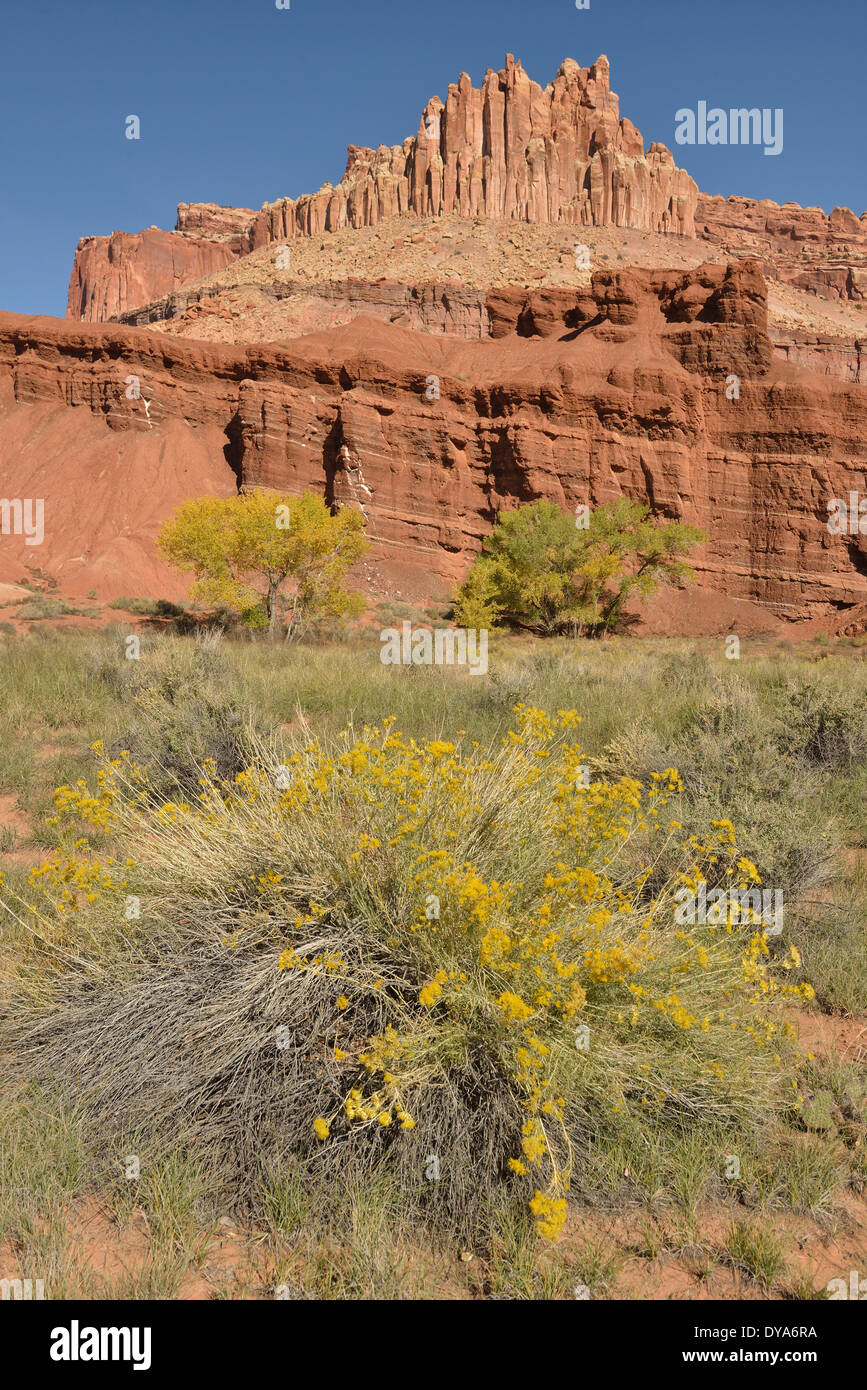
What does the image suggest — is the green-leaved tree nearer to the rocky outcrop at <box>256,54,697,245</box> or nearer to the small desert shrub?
the small desert shrub

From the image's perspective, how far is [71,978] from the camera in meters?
2.83

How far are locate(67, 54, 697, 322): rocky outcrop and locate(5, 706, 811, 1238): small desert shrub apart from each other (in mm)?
84352

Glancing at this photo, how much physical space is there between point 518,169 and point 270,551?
77962 millimetres

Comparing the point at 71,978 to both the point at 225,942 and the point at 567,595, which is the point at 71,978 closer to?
the point at 225,942

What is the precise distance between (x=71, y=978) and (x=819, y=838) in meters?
4.05

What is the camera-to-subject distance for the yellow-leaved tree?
18.1 m

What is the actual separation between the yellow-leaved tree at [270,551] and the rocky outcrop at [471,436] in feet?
42.3

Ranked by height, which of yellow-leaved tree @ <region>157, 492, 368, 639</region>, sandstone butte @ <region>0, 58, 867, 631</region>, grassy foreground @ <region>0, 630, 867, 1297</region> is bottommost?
grassy foreground @ <region>0, 630, 867, 1297</region>

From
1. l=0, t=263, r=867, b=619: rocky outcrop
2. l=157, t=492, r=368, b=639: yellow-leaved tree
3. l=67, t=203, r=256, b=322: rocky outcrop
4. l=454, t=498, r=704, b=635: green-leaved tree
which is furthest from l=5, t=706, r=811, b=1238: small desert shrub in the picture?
l=67, t=203, r=256, b=322: rocky outcrop

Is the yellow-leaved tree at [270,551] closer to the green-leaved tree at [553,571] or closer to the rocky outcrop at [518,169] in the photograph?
the green-leaved tree at [553,571]

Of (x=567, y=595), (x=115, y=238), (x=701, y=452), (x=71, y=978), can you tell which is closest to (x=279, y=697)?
(x=71, y=978)

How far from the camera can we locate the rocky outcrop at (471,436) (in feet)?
112

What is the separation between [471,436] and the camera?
119ft

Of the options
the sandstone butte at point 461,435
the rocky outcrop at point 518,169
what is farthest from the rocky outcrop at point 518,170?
the sandstone butte at point 461,435
